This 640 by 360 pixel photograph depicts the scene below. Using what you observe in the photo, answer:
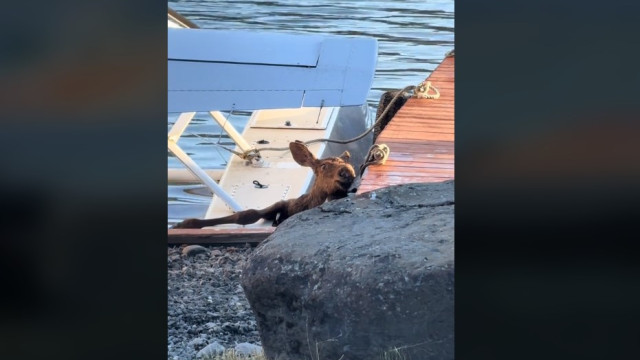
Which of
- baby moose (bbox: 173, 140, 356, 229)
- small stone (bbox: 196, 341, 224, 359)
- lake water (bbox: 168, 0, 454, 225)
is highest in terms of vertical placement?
lake water (bbox: 168, 0, 454, 225)

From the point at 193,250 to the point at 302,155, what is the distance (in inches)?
31.1

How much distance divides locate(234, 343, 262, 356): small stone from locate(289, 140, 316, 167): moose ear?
1.99 m

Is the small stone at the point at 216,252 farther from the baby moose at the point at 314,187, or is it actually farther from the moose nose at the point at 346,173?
the moose nose at the point at 346,173

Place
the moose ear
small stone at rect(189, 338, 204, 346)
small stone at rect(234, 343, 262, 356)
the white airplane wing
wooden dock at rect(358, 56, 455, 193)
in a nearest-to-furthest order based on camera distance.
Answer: small stone at rect(234, 343, 262, 356), small stone at rect(189, 338, 204, 346), wooden dock at rect(358, 56, 455, 193), the moose ear, the white airplane wing

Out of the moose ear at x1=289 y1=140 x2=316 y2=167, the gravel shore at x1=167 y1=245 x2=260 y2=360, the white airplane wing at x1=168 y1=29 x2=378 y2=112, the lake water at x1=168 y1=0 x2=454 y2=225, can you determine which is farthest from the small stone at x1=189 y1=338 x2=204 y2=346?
the lake water at x1=168 y1=0 x2=454 y2=225

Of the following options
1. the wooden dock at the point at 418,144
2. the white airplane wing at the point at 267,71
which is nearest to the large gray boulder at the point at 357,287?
the wooden dock at the point at 418,144

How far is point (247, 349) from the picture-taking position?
9.94 ft

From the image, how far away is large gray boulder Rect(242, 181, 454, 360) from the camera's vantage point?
6.68 ft

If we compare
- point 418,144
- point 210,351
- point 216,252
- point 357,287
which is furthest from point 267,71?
point 357,287

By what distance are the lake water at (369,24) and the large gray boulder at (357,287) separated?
656 cm

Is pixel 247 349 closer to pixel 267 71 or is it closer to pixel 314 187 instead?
pixel 314 187

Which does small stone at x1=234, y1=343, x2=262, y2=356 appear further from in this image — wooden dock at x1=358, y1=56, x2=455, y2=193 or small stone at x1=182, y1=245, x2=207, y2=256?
small stone at x1=182, y1=245, x2=207, y2=256

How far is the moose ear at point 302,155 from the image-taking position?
5055 mm
